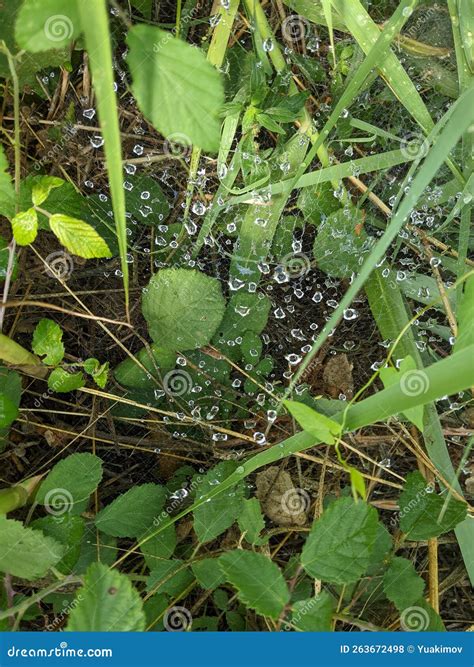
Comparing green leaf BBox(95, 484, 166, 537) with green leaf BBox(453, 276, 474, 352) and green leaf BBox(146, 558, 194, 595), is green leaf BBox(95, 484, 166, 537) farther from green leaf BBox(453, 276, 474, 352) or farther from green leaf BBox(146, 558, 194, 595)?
green leaf BBox(453, 276, 474, 352)

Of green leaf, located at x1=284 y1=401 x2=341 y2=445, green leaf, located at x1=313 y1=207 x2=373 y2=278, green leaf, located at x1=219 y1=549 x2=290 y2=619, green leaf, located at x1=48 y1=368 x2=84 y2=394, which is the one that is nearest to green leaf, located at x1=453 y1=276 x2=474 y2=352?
green leaf, located at x1=284 y1=401 x2=341 y2=445

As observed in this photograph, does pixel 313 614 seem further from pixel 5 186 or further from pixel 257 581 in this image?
pixel 5 186

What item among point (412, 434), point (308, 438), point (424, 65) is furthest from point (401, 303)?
point (424, 65)

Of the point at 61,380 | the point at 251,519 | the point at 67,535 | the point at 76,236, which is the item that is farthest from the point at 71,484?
the point at 76,236

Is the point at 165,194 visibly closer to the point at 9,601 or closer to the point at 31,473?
the point at 31,473

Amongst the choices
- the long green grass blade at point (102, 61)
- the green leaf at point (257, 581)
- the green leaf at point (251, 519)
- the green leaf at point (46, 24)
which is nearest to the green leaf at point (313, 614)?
the green leaf at point (257, 581)
